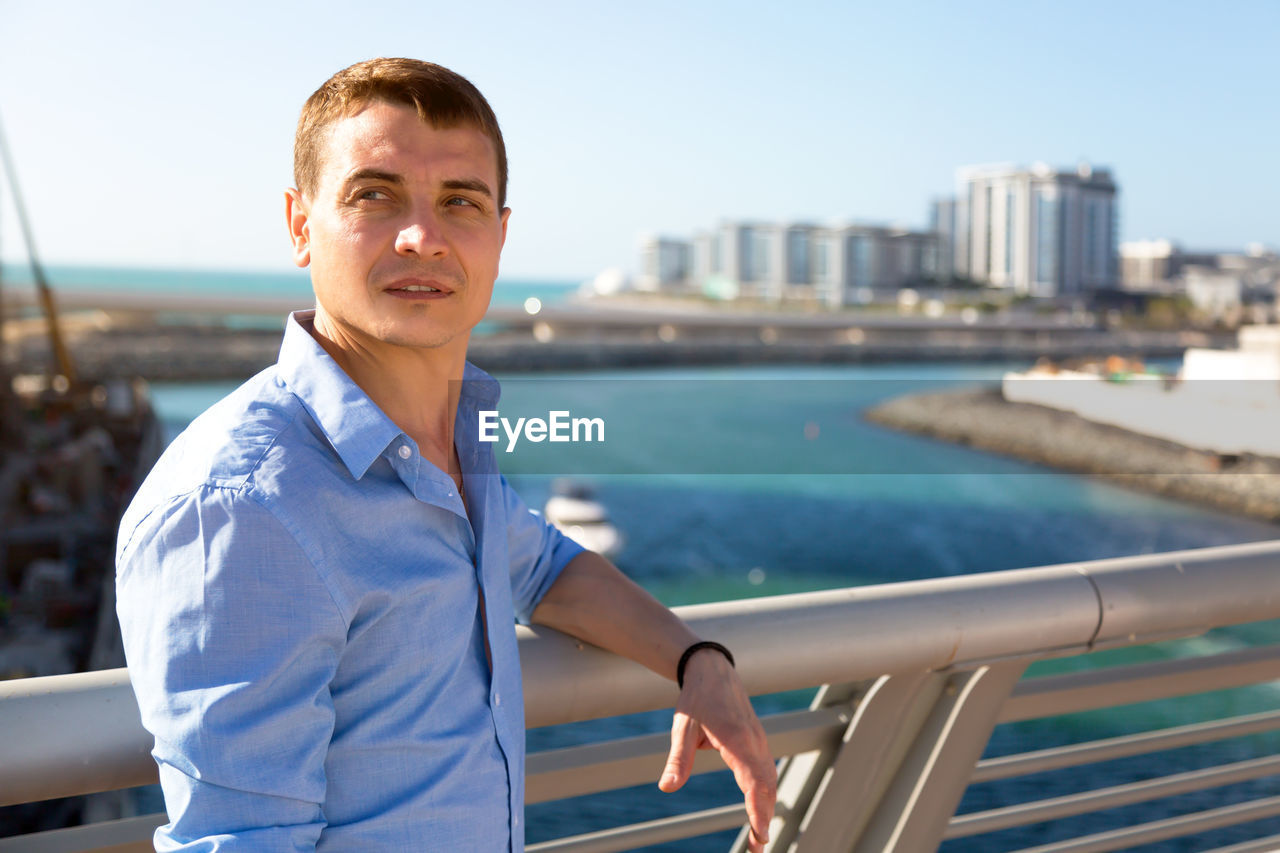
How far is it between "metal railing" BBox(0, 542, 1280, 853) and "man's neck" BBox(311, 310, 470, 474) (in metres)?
0.16

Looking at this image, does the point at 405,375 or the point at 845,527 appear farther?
the point at 845,527

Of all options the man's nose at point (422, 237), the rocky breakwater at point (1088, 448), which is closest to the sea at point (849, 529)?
the rocky breakwater at point (1088, 448)

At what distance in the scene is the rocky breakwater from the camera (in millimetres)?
20625

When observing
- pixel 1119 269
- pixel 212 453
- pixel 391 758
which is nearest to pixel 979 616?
pixel 391 758

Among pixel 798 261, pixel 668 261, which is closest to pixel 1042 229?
pixel 798 261

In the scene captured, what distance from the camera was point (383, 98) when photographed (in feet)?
2.08

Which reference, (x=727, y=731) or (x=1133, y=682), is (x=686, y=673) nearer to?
(x=727, y=731)

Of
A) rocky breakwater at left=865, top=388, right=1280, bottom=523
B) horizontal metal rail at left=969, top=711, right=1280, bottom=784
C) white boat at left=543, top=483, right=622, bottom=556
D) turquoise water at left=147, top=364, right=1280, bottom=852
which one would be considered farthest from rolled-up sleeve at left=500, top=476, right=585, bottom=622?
rocky breakwater at left=865, top=388, right=1280, bottom=523

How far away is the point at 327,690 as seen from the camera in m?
0.54

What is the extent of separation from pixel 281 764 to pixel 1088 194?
35150 mm

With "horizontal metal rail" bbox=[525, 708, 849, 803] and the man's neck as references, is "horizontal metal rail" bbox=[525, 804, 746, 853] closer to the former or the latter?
"horizontal metal rail" bbox=[525, 708, 849, 803]

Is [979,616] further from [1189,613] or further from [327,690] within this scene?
[327,690]

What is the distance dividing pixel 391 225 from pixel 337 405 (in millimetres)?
117

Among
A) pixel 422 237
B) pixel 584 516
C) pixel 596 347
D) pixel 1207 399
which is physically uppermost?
pixel 422 237
